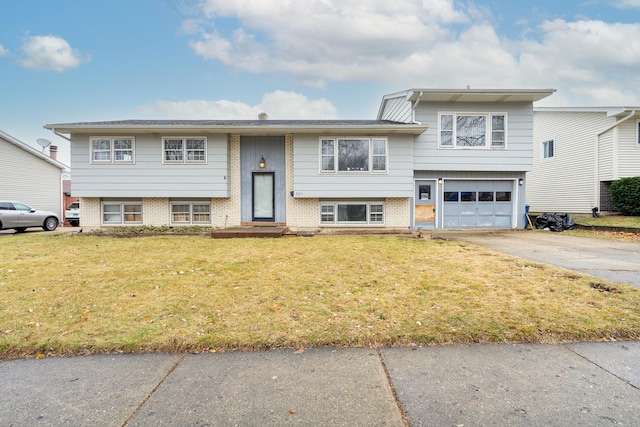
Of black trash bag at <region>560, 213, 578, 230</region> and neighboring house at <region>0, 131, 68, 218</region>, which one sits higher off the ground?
neighboring house at <region>0, 131, 68, 218</region>

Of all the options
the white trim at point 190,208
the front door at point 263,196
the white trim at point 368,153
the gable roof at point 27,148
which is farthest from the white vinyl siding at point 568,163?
the gable roof at point 27,148

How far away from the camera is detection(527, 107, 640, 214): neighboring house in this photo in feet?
50.0

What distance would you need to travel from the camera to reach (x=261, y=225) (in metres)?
12.7

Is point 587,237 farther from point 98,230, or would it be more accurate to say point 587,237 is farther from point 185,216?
point 98,230

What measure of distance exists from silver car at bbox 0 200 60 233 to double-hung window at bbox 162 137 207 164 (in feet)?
25.9

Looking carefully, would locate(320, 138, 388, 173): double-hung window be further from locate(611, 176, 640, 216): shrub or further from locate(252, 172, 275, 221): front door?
locate(611, 176, 640, 216): shrub

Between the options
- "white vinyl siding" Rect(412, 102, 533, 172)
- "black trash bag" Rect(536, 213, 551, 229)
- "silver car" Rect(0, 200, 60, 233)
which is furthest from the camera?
"silver car" Rect(0, 200, 60, 233)

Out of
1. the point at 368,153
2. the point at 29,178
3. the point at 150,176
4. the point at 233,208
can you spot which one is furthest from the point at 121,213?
the point at 29,178

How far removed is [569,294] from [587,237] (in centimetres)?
895

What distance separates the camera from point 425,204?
1348 centimetres

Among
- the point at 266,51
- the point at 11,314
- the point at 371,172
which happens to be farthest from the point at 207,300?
the point at 266,51

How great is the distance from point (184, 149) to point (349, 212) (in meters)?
6.96

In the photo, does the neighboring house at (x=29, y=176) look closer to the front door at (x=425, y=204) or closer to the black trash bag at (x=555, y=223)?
the front door at (x=425, y=204)

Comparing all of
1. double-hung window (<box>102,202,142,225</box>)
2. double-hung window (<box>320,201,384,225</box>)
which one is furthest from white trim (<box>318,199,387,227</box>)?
double-hung window (<box>102,202,142,225</box>)
